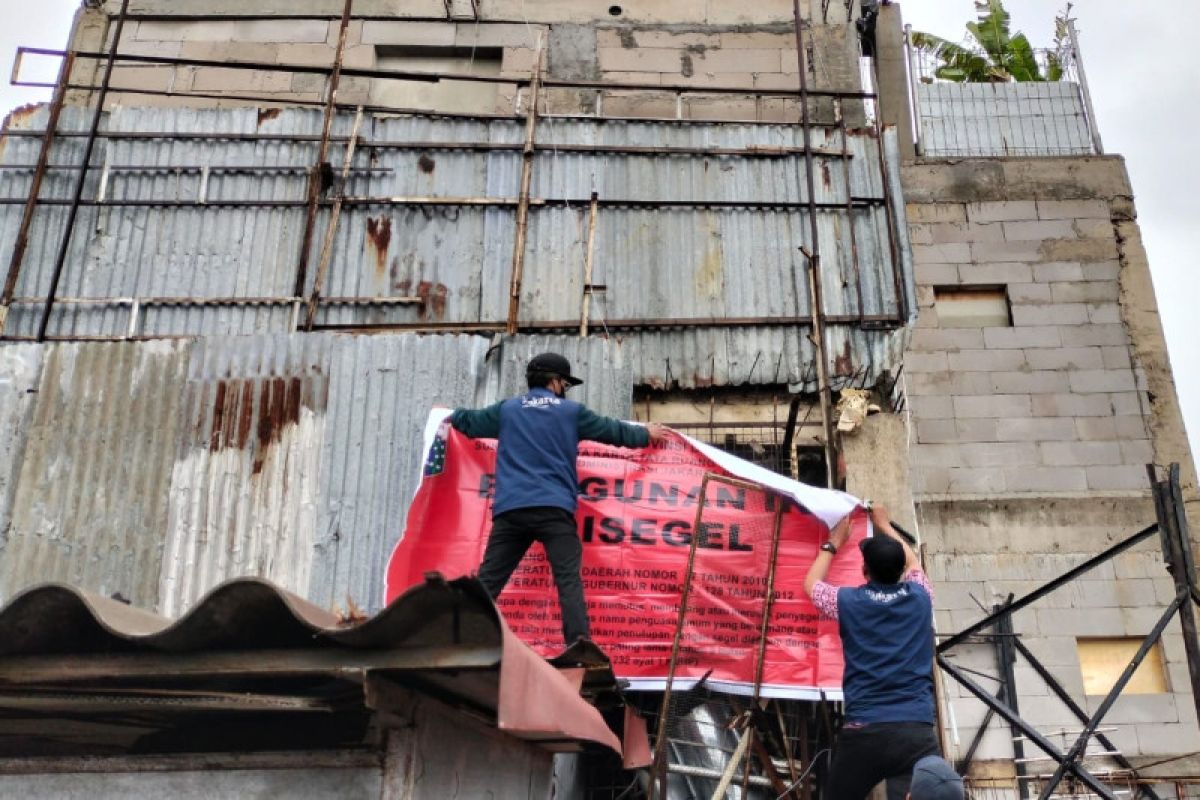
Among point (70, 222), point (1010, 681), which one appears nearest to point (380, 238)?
point (70, 222)

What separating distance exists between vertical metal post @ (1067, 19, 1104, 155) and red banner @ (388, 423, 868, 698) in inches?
432

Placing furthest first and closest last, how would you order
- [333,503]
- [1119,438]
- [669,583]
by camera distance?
[1119,438]
[333,503]
[669,583]

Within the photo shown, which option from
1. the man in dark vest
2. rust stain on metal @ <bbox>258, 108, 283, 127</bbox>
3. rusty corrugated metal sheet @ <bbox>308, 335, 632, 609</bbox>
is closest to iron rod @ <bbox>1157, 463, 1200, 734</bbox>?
the man in dark vest

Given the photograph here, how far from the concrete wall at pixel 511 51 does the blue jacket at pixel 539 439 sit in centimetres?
614

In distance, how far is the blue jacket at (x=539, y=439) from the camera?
5645 millimetres

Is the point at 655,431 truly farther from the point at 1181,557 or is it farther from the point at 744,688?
the point at 1181,557

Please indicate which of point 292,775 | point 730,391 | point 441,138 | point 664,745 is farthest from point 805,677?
point 441,138

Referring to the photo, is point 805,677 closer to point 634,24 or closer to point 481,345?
point 481,345

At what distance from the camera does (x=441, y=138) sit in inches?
364

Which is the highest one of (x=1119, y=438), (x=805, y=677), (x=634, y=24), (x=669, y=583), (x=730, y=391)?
(x=634, y=24)

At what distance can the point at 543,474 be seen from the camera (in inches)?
223

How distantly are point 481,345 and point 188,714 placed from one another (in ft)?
13.4

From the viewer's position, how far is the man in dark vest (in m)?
4.66

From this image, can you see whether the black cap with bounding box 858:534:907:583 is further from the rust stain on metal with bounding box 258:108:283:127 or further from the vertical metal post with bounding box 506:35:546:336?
the rust stain on metal with bounding box 258:108:283:127
